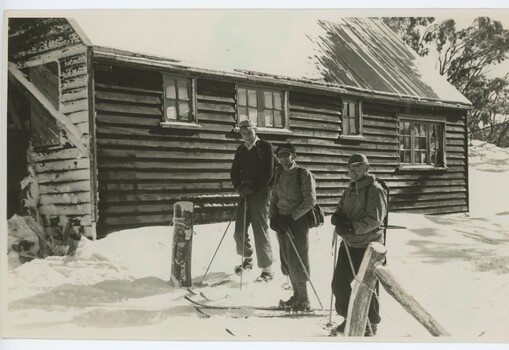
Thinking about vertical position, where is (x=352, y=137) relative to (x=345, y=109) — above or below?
below

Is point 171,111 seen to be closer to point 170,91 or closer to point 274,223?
point 170,91

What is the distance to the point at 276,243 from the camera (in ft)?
16.2

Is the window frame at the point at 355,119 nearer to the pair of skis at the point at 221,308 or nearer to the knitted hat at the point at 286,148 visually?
the knitted hat at the point at 286,148

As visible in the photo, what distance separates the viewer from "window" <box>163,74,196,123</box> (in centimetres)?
501

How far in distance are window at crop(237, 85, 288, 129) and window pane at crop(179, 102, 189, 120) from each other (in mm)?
450

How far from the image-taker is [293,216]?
470 cm

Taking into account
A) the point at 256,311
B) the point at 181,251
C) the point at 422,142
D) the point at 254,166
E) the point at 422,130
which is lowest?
the point at 256,311

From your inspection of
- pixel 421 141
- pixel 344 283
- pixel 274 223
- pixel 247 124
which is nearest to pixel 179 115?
pixel 247 124

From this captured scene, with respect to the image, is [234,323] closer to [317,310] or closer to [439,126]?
[317,310]

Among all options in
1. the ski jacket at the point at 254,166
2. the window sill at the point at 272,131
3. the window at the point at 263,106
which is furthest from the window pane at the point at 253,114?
the ski jacket at the point at 254,166

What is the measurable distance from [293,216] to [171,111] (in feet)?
4.53

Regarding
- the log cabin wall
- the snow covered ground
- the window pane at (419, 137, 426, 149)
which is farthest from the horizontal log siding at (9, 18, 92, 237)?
the window pane at (419, 137, 426, 149)
